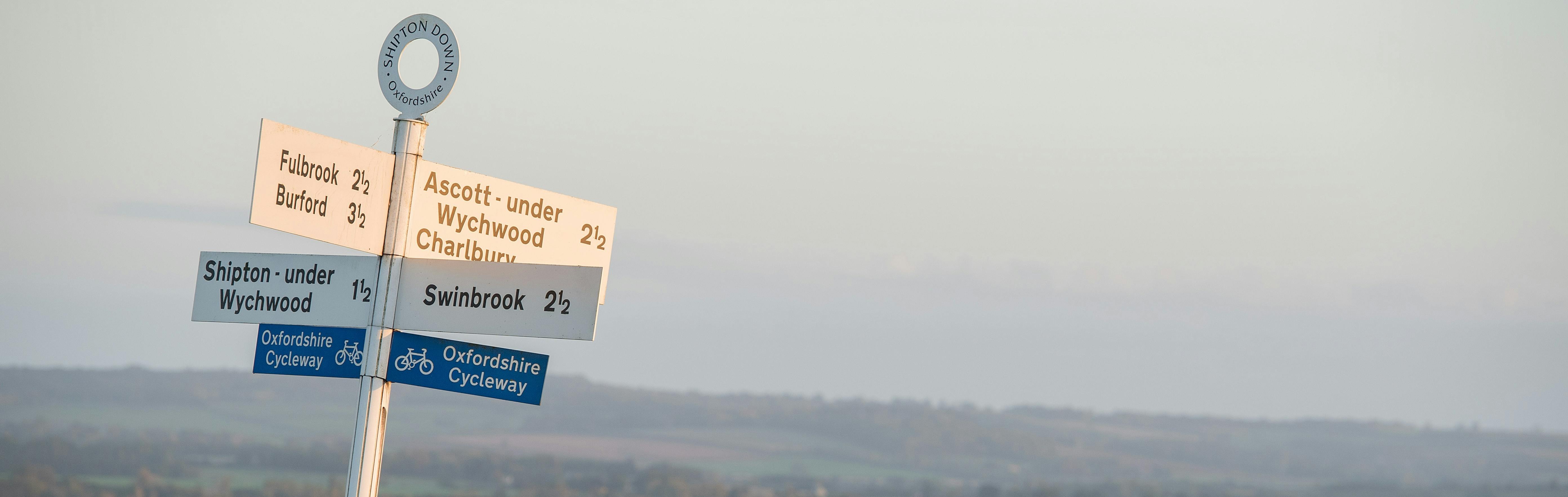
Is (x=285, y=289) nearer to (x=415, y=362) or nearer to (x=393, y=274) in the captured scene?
(x=393, y=274)

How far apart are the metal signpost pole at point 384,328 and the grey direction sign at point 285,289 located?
0.18 feet

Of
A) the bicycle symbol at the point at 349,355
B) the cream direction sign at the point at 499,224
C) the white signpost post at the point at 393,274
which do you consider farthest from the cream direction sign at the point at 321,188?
the bicycle symbol at the point at 349,355

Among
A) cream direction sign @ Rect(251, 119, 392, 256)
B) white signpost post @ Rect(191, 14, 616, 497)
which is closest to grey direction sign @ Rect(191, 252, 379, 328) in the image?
white signpost post @ Rect(191, 14, 616, 497)

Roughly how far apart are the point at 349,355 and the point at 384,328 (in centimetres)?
24

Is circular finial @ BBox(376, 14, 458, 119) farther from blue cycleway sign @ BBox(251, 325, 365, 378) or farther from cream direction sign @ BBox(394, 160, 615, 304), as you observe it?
blue cycleway sign @ BBox(251, 325, 365, 378)

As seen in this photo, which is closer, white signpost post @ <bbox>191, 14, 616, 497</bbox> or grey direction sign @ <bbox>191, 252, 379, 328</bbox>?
white signpost post @ <bbox>191, 14, 616, 497</bbox>

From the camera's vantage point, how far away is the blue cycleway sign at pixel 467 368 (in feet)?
17.9

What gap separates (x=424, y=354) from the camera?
5.48 metres

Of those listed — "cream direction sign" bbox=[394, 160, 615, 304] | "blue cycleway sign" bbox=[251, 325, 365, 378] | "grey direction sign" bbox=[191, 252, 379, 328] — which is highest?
"cream direction sign" bbox=[394, 160, 615, 304]

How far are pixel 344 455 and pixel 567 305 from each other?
562 feet

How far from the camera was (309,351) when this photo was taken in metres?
5.67

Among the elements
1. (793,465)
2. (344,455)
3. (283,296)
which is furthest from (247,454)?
(283,296)

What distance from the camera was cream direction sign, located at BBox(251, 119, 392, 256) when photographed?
515cm

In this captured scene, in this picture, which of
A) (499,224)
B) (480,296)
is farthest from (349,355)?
(499,224)
